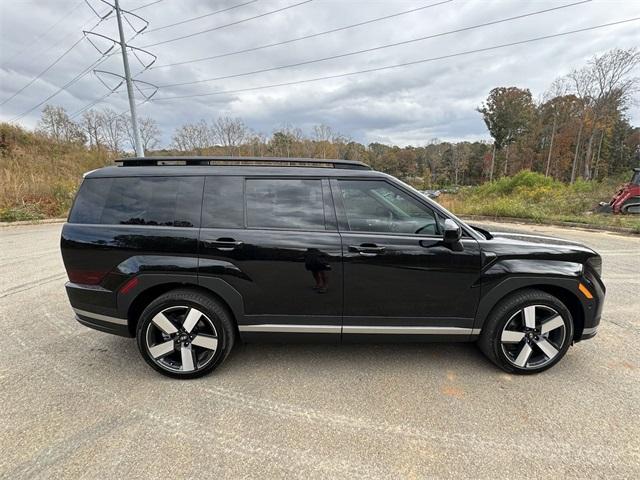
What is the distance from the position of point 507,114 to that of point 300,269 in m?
55.8

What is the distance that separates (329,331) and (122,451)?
1.63m

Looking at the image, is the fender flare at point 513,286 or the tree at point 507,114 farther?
the tree at point 507,114

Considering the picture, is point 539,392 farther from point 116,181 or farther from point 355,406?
point 116,181

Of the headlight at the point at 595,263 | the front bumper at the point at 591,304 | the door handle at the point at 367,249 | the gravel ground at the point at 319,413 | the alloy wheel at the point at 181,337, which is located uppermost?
the door handle at the point at 367,249

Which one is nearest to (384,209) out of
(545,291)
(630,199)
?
(545,291)

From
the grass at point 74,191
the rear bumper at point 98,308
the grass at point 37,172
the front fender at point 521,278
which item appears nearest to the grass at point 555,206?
the grass at point 74,191

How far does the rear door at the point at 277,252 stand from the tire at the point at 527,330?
1409 mm

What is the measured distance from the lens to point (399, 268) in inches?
102

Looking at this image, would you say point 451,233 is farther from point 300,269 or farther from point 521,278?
point 300,269

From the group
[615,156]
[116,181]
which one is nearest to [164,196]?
[116,181]

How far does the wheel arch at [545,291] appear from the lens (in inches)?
103

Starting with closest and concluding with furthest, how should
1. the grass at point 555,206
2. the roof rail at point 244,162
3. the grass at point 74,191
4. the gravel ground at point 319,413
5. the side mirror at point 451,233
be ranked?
the gravel ground at point 319,413, the side mirror at point 451,233, the roof rail at point 244,162, the grass at point 555,206, the grass at point 74,191

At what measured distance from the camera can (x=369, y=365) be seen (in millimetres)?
2846

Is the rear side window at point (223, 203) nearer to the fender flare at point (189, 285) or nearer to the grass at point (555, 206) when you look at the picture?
the fender flare at point (189, 285)
